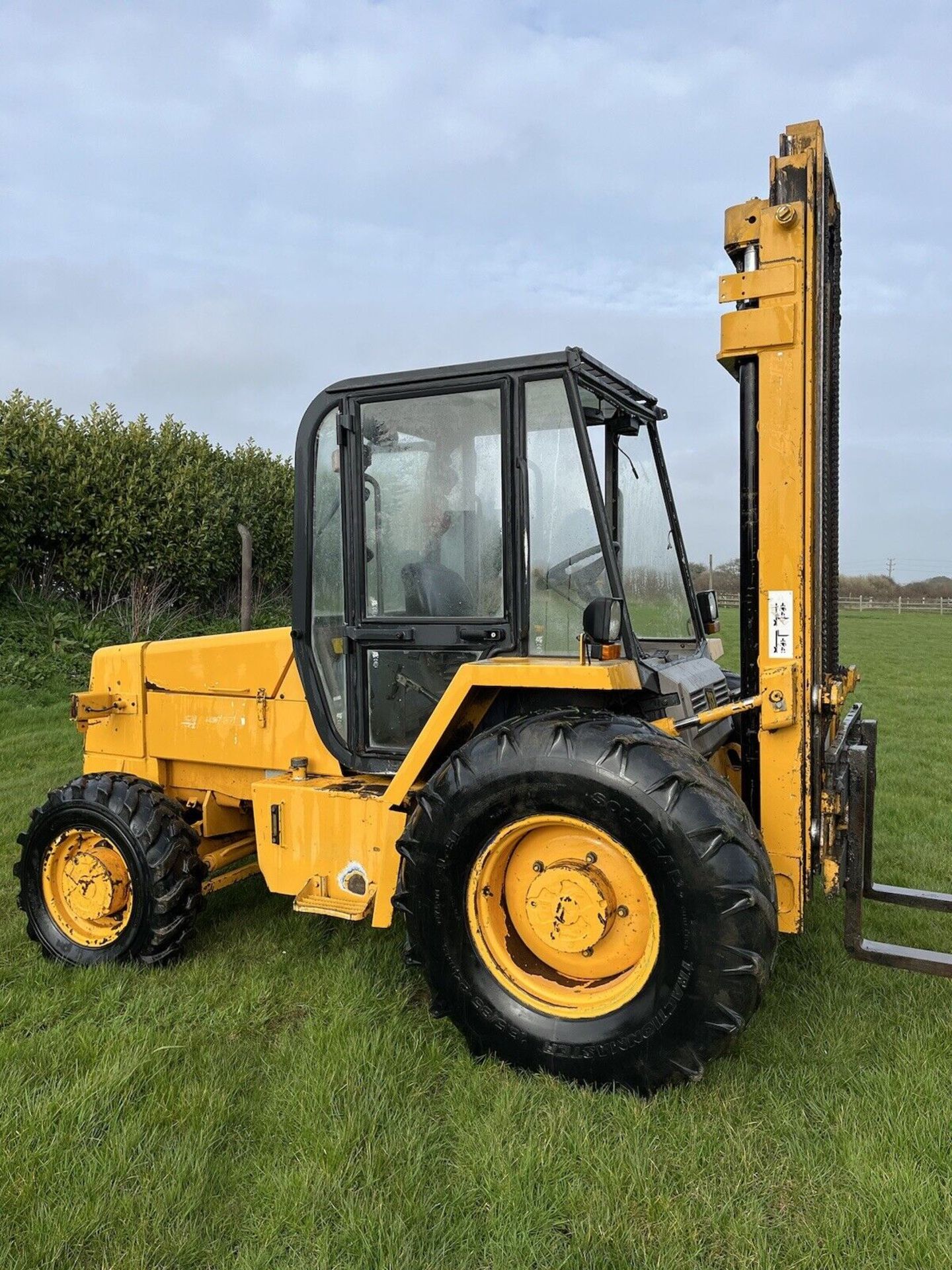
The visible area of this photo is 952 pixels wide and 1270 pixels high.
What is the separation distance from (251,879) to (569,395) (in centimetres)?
367

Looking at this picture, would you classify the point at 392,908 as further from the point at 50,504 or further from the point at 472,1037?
the point at 50,504

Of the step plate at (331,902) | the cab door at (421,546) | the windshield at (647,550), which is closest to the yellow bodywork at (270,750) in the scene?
the step plate at (331,902)

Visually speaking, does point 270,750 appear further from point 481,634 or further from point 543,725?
point 543,725

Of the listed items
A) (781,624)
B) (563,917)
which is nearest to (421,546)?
(781,624)

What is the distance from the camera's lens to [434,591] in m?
3.86

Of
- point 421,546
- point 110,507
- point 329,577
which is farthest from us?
point 110,507

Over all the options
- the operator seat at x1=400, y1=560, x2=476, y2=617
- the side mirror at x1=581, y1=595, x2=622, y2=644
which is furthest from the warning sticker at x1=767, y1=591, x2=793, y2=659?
the operator seat at x1=400, y1=560, x2=476, y2=617

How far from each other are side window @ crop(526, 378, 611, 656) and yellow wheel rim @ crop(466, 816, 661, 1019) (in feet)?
2.59

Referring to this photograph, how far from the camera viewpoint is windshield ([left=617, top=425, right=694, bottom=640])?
14.1ft

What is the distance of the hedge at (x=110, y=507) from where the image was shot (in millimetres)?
13242

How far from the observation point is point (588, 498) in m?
3.59

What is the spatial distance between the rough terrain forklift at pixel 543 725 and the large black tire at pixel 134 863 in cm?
1

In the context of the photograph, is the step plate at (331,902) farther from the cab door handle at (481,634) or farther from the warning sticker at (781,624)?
the warning sticker at (781,624)

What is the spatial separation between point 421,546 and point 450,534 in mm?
150
